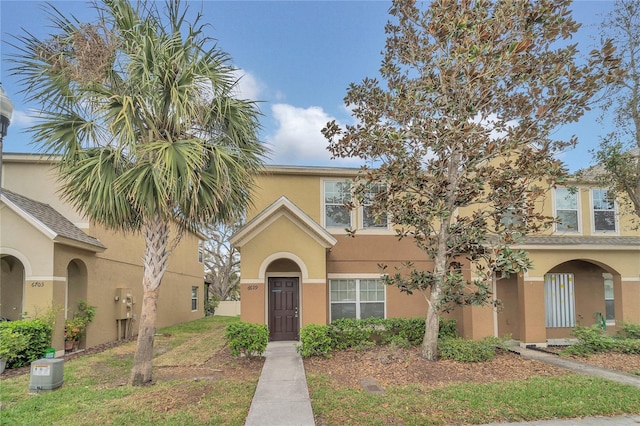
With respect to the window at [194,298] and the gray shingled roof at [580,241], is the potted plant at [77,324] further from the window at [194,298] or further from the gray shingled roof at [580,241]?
the gray shingled roof at [580,241]

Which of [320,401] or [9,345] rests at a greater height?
[9,345]

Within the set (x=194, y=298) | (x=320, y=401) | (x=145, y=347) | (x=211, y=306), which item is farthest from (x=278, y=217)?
(x=211, y=306)

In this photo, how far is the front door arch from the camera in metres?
13.8

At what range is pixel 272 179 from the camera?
14648 mm

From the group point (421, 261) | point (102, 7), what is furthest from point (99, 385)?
point (421, 261)

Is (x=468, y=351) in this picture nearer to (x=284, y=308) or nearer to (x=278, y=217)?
(x=284, y=308)

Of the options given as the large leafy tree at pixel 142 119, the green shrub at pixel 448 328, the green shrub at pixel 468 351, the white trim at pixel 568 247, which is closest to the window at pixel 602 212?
the white trim at pixel 568 247

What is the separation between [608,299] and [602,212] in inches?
132

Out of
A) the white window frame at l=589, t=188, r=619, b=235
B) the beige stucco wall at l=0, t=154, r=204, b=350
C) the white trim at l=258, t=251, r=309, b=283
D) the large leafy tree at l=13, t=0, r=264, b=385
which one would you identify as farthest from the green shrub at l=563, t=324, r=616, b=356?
the beige stucco wall at l=0, t=154, r=204, b=350

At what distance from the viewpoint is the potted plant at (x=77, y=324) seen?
12.1m

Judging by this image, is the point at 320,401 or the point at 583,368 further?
the point at 583,368

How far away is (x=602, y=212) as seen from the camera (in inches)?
603

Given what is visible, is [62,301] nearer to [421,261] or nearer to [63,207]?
[63,207]

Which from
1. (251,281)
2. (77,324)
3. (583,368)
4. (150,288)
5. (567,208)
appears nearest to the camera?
(150,288)
